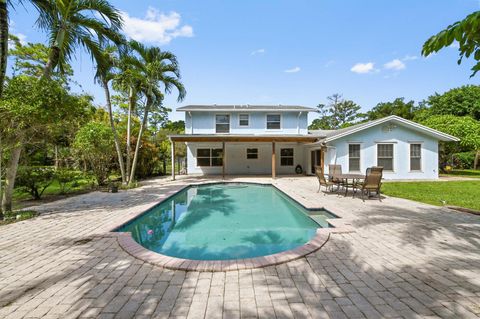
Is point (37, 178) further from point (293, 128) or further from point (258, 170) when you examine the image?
point (293, 128)

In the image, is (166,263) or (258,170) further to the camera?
(258,170)

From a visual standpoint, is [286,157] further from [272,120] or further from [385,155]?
[385,155]

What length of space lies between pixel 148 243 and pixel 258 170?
14735 millimetres

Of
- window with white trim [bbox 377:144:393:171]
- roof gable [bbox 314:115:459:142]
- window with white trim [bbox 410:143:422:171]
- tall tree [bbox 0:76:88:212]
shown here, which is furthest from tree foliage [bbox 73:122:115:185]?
window with white trim [bbox 410:143:422:171]

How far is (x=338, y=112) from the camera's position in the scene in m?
44.4

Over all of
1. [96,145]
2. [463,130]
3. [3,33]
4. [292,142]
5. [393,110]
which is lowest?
[96,145]

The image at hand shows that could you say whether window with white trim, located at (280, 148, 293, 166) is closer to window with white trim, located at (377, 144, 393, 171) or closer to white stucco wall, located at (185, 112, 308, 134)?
white stucco wall, located at (185, 112, 308, 134)

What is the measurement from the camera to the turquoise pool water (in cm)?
460

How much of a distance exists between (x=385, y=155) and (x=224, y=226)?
13.2 meters

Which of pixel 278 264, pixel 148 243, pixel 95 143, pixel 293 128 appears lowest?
pixel 148 243

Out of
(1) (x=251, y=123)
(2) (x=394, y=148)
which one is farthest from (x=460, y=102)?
(1) (x=251, y=123)

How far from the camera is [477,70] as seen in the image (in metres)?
2.21

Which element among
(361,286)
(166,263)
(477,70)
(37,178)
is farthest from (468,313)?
(37,178)

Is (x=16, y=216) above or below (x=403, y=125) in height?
below
